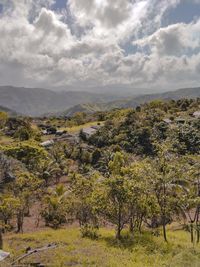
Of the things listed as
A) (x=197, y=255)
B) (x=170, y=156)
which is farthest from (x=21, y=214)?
(x=197, y=255)

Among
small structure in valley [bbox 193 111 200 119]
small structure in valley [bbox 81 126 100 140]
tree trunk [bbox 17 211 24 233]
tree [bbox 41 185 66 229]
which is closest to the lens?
tree trunk [bbox 17 211 24 233]

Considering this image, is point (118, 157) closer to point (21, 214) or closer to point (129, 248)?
point (129, 248)

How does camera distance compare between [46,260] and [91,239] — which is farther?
[91,239]

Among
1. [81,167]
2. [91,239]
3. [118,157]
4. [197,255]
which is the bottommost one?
[81,167]

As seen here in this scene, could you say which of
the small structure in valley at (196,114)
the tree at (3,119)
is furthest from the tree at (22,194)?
the tree at (3,119)

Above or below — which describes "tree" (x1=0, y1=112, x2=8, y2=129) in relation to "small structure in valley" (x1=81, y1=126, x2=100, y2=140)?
above

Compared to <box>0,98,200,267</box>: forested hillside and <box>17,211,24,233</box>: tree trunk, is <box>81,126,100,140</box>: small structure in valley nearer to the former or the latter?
<box>0,98,200,267</box>: forested hillside

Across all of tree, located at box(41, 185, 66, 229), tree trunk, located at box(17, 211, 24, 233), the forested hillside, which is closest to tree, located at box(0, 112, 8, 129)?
the forested hillside
